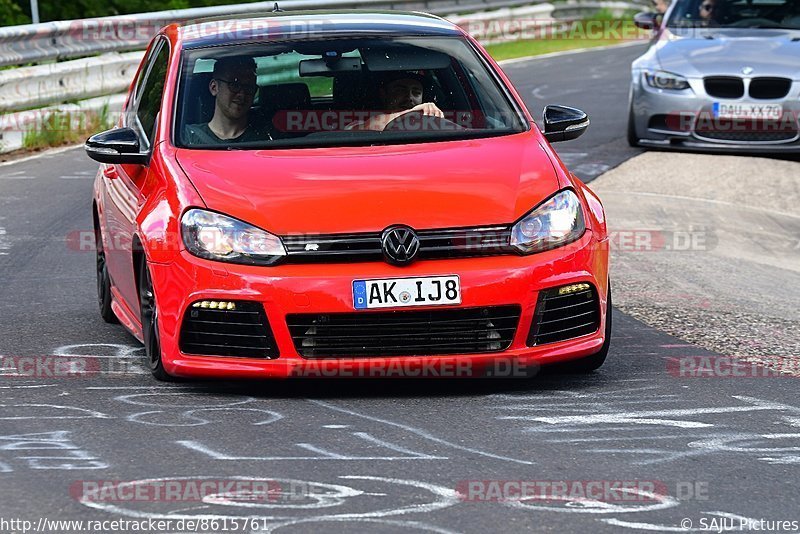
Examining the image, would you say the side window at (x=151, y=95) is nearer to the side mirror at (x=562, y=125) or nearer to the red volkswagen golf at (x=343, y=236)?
the red volkswagen golf at (x=343, y=236)

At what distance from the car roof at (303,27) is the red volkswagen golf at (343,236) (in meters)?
0.22

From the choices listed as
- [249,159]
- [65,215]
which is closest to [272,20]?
[249,159]

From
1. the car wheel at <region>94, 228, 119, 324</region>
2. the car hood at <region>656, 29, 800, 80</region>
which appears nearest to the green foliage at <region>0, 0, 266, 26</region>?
the car hood at <region>656, 29, 800, 80</region>

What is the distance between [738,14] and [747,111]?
4.98ft

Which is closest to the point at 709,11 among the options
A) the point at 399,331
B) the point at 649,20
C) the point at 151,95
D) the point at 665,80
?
the point at 649,20

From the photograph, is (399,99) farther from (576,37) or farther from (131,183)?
(576,37)

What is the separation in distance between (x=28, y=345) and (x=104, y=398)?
137 cm

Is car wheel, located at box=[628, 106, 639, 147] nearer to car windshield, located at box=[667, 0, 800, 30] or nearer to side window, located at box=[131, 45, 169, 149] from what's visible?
car windshield, located at box=[667, 0, 800, 30]

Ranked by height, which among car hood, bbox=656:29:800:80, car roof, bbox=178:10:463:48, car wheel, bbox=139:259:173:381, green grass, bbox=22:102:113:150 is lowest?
green grass, bbox=22:102:113:150

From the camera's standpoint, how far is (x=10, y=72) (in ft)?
52.4

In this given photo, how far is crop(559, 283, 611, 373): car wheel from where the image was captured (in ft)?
23.7

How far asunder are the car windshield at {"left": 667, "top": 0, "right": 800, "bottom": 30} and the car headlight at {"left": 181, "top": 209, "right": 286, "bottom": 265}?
1036 cm

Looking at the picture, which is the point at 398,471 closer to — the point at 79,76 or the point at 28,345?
the point at 28,345

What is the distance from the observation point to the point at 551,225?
6.90m
